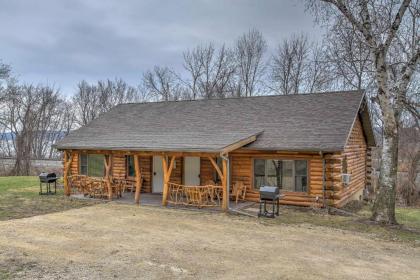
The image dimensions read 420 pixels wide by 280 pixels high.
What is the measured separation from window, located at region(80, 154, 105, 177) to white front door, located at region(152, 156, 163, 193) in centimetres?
269

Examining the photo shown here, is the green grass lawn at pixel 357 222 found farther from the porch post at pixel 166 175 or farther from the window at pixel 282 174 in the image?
the porch post at pixel 166 175

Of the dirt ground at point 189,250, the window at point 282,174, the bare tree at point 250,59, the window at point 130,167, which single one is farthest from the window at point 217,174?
the bare tree at point 250,59

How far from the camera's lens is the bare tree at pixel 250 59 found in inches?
1246

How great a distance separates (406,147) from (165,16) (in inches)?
631

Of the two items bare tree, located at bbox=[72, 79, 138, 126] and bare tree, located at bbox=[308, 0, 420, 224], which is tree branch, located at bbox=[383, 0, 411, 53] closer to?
bare tree, located at bbox=[308, 0, 420, 224]

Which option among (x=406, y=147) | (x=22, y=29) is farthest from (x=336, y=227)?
(x=22, y=29)

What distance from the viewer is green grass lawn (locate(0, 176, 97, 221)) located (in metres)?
10.9

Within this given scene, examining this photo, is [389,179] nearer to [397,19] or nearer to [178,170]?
[397,19]

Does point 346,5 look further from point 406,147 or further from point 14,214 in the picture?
point 406,147

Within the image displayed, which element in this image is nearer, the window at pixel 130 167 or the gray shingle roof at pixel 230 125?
the gray shingle roof at pixel 230 125

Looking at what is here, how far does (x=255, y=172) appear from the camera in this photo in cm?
1281

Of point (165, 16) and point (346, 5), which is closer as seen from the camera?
point (346, 5)

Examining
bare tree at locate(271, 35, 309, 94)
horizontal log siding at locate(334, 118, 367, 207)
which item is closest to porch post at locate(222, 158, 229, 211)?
horizontal log siding at locate(334, 118, 367, 207)

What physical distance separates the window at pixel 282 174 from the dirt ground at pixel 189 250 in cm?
273
